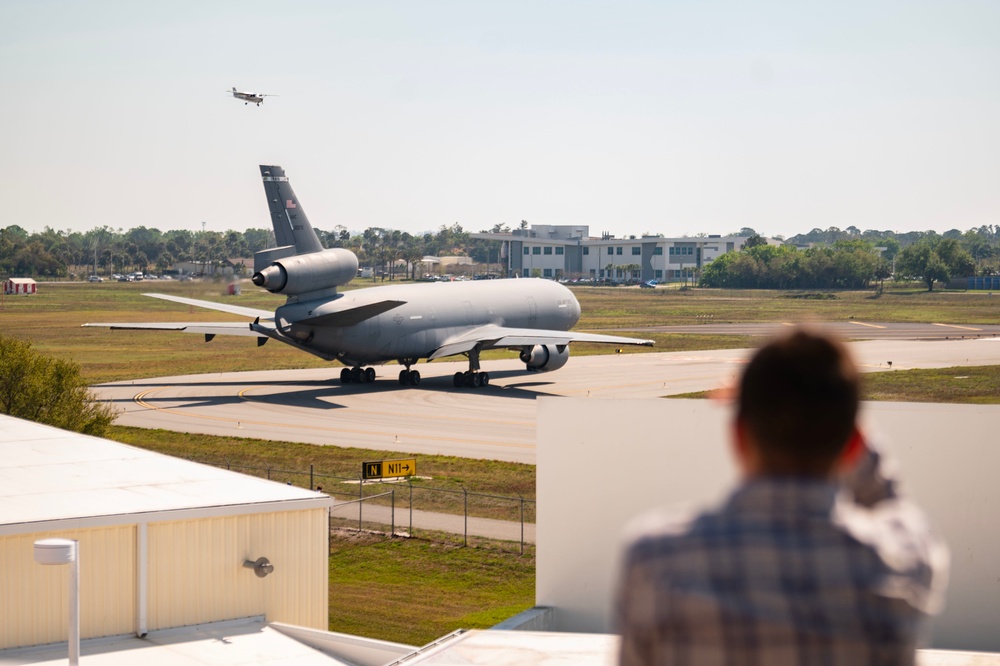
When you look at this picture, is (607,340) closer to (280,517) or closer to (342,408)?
(342,408)

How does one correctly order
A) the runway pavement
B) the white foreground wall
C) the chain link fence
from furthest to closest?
the runway pavement, the chain link fence, the white foreground wall

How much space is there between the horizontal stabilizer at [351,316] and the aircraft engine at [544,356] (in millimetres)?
9787

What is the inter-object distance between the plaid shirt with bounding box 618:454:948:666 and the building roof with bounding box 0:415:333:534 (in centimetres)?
2062

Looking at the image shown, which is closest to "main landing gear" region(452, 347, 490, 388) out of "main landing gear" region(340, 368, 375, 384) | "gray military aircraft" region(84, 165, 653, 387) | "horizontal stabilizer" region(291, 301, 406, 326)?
"gray military aircraft" region(84, 165, 653, 387)

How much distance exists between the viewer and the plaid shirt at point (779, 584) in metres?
3.37

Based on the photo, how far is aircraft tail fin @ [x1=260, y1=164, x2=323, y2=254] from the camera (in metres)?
57.9

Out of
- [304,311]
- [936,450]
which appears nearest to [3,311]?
[304,311]

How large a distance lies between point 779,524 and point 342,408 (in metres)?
57.8

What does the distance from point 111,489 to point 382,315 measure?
3892 centimetres

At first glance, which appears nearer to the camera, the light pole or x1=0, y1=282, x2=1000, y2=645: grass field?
the light pole

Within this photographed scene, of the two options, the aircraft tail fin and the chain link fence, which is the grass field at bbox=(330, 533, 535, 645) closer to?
the chain link fence

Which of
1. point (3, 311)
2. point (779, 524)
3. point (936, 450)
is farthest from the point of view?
point (3, 311)

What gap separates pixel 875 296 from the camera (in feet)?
573

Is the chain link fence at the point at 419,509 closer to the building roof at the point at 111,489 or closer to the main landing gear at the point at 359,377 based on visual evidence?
the building roof at the point at 111,489
